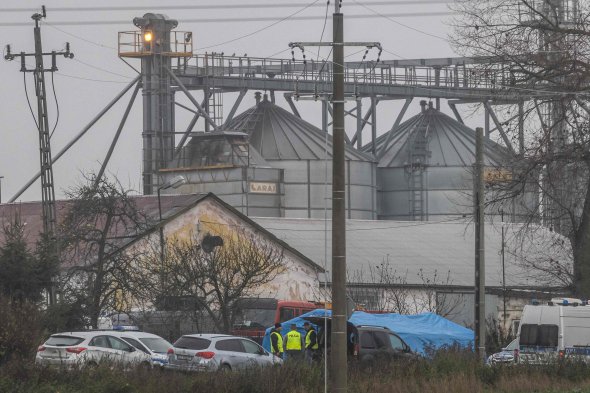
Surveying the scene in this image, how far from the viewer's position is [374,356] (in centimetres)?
3550

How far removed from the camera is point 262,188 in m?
76.1

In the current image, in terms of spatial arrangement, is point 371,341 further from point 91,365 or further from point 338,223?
point 338,223

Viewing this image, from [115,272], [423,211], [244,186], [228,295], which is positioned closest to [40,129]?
[115,272]

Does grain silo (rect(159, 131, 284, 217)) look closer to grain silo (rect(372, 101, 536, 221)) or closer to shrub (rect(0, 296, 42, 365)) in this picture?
grain silo (rect(372, 101, 536, 221))

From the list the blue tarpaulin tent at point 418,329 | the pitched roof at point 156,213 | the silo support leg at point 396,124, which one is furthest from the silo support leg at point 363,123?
the blue tarpaulin tent at point 418,329

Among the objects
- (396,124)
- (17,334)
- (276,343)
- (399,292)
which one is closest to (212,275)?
(276,343)

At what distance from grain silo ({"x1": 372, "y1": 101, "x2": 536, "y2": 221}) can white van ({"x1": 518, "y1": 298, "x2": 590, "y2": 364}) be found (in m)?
46.5

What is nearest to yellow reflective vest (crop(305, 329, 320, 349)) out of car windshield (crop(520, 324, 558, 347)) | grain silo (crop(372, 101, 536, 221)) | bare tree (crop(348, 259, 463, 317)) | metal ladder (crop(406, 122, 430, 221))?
car windshield (crop(520, 324, 558, 347))

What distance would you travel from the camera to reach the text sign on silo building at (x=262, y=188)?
75.6 m

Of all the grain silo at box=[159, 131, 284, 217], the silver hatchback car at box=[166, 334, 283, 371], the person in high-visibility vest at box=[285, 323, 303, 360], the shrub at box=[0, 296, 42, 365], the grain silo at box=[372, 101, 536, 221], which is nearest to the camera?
the shrub at box=[0, 296, 42, 365]

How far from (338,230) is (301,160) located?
54353 mm

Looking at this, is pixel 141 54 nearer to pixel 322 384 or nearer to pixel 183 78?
pixel 183 78

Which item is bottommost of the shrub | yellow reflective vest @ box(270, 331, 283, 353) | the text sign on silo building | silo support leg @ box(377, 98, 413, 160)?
yellow reflective vest @ box(270, 331, 283, 353)

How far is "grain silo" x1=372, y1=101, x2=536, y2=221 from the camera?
85.3 meters
